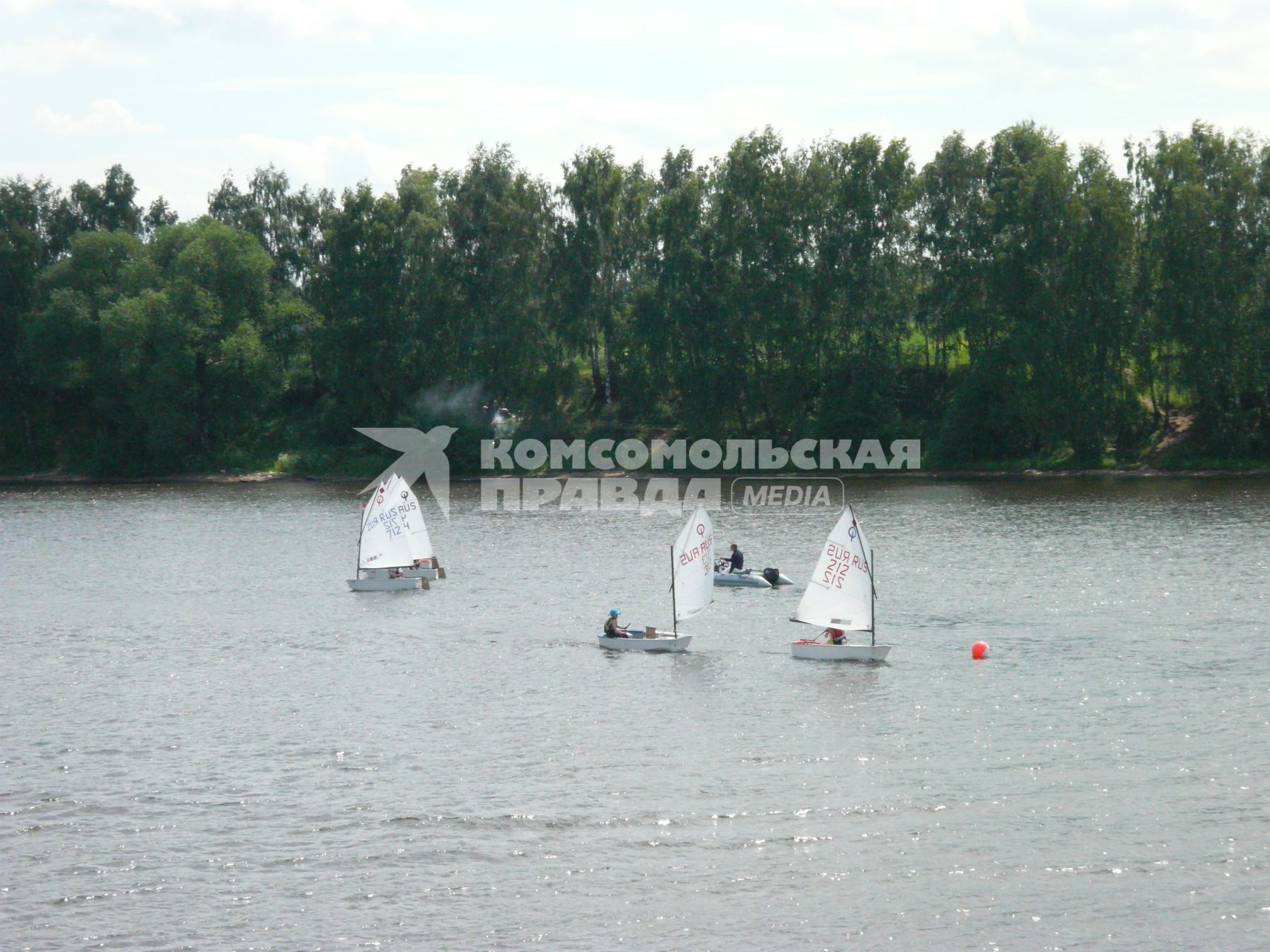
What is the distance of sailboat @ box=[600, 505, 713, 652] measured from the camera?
1682 inches

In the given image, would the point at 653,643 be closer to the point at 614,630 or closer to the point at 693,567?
the point at 614,630

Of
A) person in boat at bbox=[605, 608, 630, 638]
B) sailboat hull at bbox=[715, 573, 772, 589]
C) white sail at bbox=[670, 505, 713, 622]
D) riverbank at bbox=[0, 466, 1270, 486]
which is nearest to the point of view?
person in boat at bbox=[605, 608, 630, 638]

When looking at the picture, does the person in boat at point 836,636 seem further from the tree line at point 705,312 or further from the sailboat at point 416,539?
the tree line at point 705,312

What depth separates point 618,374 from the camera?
4520 inches

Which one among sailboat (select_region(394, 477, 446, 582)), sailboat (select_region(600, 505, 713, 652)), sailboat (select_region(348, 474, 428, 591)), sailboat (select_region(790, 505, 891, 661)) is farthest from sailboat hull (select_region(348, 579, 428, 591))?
sailboat (select_region(790, 505, 891, 661))

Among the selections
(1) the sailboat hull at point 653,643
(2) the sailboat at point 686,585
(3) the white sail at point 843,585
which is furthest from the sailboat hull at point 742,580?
(3) the white sail at point 843,585

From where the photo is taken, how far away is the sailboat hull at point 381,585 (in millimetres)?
55781

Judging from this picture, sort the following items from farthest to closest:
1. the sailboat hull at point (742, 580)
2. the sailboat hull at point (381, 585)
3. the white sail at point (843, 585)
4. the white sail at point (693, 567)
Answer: the sailboat hull at point (381, 585)
the sailboat hull at point (742, 580)
the white sail at point (693, 567)
the white sail at point (843, 585)

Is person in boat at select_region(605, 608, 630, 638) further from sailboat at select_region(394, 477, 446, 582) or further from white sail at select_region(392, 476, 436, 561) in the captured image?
white sail at select_region(392, 476, 436, 561)

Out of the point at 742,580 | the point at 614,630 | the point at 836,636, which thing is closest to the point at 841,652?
the point at 836,636

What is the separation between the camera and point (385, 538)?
5734 cm

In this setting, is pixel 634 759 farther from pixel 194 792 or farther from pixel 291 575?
pixel 291 575

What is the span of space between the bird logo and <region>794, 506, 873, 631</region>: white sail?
6590 centimetres

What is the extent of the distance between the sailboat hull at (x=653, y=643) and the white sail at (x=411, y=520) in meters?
→ 17.0
